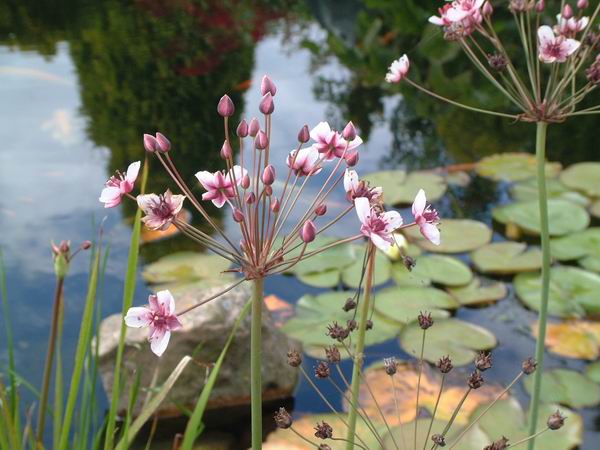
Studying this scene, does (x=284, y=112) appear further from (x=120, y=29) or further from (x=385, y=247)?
(x=385, y=247)

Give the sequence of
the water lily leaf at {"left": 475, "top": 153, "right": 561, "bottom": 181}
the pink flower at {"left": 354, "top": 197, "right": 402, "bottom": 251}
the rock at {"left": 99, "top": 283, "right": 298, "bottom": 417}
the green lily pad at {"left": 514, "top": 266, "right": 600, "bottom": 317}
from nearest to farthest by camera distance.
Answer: the pink flower at {"left": 354, "top": 197, "right": 402, "bottom": 251} < the rock at {"left": 99, "top": 283, "right": 298, "bottom": 417} < the green lily pad at {"left": 514, "top": 266, "right": 600, "bottom": 317} < the water lily leaf at {"left": 475, "top": 153, "right": 561, "bottom": 181}

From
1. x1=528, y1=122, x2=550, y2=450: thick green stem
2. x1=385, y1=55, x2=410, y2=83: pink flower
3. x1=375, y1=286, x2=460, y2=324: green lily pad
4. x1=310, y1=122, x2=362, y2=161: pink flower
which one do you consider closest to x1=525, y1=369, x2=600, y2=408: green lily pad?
x1=375, y1=286, x2=460, y2=324: green lily pad

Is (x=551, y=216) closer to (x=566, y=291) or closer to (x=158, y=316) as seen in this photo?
(x=566, y=291)

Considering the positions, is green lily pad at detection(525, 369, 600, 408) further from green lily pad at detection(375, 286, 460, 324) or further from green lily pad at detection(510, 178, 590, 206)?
green lily pad at detection(510, 178, 590, 206)

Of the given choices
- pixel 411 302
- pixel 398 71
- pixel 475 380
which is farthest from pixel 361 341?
pixel 411 302

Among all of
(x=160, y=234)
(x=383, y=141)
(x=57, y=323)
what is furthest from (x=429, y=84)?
(x=57, y=323)

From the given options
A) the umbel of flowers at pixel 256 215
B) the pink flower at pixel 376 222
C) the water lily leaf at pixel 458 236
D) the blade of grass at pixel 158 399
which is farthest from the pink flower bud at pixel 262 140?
the water lily leaf at pixel 458 236
